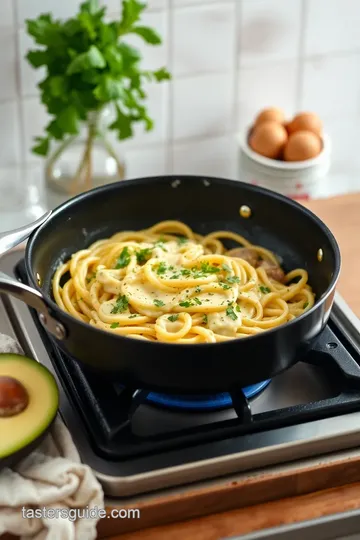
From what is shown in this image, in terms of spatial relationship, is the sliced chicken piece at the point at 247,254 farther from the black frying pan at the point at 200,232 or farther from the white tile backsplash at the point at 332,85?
the white tile backsplash at the point at 332,85

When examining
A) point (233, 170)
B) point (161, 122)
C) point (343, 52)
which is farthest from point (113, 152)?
point (343, 52)

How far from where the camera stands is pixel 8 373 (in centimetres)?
120

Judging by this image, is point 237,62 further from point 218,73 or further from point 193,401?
point 193,401

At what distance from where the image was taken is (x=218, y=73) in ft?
6.61

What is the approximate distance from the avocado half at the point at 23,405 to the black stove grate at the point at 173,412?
6 cm

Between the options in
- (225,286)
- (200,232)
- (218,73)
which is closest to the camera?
(225,286)

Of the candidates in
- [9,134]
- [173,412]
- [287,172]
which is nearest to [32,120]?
[9,134]

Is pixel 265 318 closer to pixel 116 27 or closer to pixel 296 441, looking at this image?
pixel 296 441

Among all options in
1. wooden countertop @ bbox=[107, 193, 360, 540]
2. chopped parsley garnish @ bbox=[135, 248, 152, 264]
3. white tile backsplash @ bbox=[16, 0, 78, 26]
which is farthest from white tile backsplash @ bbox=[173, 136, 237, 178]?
wooden countertop @ bbox=[107, 193, 360, 540]

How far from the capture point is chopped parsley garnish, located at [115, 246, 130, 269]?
4.70 ft

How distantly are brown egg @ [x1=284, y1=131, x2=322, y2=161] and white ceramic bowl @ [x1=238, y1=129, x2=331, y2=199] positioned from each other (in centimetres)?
1

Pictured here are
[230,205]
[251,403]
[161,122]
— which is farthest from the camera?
[161,122]

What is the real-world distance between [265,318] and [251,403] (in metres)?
0.15

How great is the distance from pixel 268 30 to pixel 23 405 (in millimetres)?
1158
